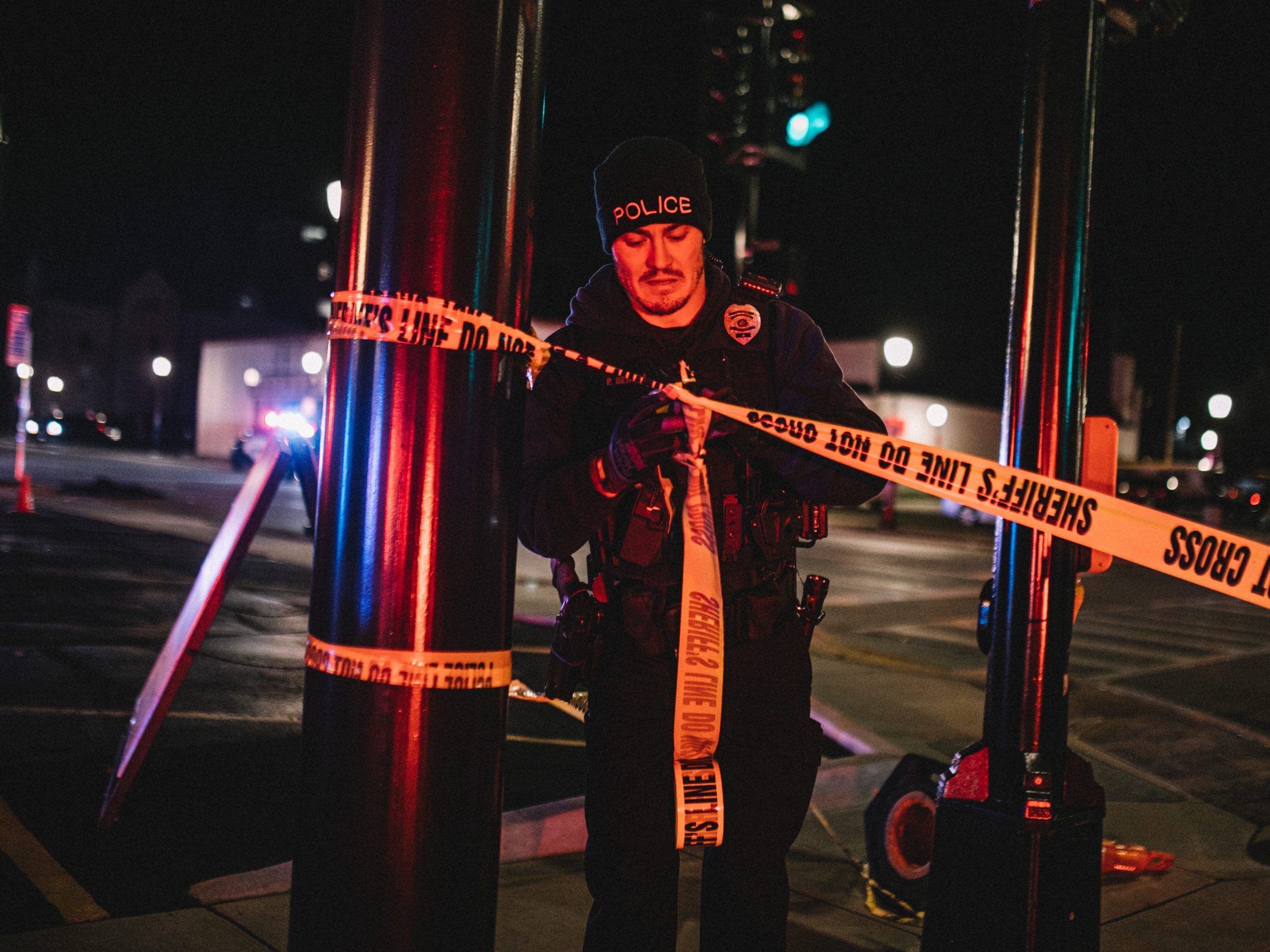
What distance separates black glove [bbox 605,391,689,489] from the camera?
1954 millimetres

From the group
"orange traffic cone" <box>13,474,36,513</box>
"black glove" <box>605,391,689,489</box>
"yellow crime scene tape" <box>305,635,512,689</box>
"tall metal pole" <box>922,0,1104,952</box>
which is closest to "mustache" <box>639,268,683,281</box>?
"black glove" <box>605,391,689,489</box>

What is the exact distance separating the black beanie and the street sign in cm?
1827

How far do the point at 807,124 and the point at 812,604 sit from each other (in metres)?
10.5

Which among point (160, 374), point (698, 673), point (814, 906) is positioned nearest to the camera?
point (698, 673)

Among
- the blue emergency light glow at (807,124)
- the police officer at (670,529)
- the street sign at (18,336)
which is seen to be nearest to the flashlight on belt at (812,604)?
the police officer at (670,529)

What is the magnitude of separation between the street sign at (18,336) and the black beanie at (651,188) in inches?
719

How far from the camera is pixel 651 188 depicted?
2.28 m

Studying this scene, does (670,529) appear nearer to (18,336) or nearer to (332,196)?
(332,196)

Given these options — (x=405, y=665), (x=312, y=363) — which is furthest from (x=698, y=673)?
(x=312, y=363)

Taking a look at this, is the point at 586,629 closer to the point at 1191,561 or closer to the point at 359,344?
the point at 359,344

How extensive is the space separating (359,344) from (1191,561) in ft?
5.73

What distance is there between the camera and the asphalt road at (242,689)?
12.4 feet

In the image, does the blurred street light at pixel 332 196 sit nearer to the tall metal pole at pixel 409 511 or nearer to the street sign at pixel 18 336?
the tall metal pole at pixel 409 511

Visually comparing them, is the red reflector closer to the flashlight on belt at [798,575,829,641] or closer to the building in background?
the flashlight on belt at [798,575,829,641]
